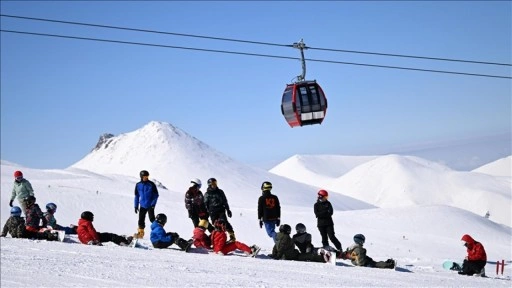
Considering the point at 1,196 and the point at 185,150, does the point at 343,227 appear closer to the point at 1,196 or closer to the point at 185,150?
the point at 1,196

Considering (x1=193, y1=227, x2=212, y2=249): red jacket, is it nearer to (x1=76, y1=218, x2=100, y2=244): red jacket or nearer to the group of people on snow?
the group of people on snow

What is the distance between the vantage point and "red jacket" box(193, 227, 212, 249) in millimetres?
14875

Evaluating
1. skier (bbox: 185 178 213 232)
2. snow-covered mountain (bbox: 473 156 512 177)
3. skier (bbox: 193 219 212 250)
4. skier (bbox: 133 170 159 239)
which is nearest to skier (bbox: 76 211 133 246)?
skier (bbox: 133 170 159 239)

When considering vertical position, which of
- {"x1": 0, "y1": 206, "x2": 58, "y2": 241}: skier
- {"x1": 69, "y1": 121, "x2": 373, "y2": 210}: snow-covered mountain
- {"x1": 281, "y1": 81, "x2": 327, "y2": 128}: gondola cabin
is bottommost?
{"x1": 0, "y1": 206, "x2": 58, "y2": 241}: skier

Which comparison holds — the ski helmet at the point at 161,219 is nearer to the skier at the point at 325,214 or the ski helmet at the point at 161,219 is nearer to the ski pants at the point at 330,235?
the skier at the point at 325,214

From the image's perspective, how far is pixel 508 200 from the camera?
10700 cm

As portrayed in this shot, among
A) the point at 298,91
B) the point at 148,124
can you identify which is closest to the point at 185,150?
the point at 148,124

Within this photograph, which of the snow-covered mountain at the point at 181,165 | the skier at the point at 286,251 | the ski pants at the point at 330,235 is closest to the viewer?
the skier at the point at 286,251

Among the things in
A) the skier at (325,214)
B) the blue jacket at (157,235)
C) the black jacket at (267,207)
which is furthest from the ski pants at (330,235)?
the blue jacket at (157,235)

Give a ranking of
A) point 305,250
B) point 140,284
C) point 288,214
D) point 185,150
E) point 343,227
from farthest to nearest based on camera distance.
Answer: point 185,150 < point 288,214 < point 343,227 < point 305,250 < point 140,284

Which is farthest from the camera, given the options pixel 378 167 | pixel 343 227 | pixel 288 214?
pixel 378 167

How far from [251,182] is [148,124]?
4119 cm

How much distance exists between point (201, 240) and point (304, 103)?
17.1 feet

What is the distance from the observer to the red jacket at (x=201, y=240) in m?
14.9
